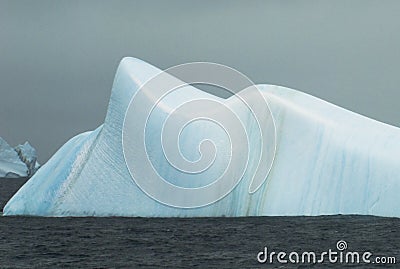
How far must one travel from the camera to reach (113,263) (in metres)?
19.0

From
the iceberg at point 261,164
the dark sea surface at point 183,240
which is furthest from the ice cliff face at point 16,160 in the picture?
the iceberg at point 261,164

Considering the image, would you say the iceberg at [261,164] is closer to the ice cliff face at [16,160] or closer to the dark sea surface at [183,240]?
the dark sea surface at [183,240]

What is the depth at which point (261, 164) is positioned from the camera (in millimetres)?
27859

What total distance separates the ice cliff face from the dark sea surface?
157ft

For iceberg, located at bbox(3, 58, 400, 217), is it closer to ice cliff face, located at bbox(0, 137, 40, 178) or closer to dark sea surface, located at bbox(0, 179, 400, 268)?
dark sea surface, located at bbox(0, 179, 400, 268)

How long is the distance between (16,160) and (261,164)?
179ft

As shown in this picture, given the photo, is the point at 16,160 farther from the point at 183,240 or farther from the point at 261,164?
the point at 183,240

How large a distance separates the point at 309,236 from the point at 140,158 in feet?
22.9

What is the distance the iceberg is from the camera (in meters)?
26.2

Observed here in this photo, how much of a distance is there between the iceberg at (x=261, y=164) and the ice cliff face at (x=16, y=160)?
159 ft

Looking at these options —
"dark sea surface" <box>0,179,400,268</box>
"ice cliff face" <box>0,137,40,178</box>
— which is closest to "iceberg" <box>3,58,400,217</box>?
"dark sea surface" <box>0,179,400,268</box>

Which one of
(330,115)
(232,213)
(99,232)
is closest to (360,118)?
(330,115)

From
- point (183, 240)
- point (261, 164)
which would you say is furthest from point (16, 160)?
point (183, 240)

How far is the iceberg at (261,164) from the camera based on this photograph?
86.0 feet
